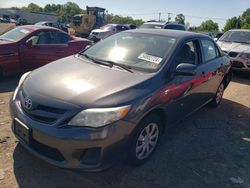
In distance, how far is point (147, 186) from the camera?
3.10 meters

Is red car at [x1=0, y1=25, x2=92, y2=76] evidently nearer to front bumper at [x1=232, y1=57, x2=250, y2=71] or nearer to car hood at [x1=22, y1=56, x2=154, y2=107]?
car hood at [x1=22, y1=56, x2=154, y2=107]

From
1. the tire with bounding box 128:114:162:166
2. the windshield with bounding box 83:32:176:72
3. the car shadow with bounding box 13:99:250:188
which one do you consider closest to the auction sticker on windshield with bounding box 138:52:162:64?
the windshield with bounding box 83:32:176:72

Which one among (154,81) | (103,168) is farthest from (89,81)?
(103,168)

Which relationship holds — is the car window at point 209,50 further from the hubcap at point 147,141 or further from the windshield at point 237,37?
the windshield at point 237,37

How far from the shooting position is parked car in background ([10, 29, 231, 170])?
276 cm

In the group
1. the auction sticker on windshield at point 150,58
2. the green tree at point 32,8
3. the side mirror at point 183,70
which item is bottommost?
the side mirror at point 183,70

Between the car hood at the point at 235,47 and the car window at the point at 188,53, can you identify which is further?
the car hood at the point at 235,47

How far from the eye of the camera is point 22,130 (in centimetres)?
303

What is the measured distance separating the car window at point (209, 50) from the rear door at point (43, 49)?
13.5ft

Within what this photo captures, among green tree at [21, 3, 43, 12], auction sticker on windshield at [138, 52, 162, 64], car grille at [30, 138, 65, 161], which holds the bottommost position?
car grille at [30, 138, 65, 161]

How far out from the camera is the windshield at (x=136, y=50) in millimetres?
3732

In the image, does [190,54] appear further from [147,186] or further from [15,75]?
[15,75]

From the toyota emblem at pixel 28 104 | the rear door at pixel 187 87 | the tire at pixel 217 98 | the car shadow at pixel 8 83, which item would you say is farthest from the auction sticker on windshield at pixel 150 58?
the car shadow at pixel 8 83

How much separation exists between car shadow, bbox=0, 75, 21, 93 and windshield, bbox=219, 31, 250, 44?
7471 millimetres
